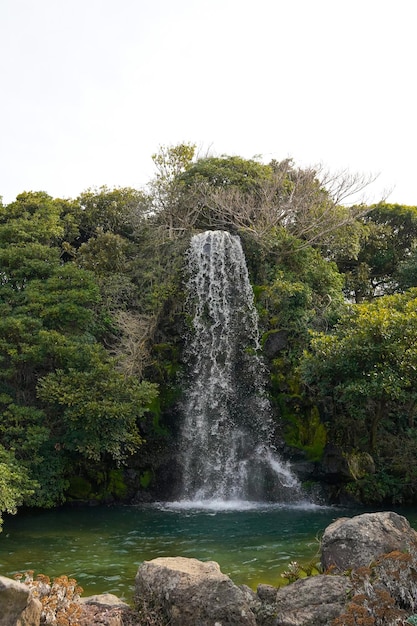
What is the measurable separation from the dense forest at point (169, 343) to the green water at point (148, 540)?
3.10ft

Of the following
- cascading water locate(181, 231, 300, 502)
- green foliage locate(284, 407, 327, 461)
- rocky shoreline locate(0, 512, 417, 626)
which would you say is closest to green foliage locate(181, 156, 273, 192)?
cascading water locate(181, 231, 300, 502)

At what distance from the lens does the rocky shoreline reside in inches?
225

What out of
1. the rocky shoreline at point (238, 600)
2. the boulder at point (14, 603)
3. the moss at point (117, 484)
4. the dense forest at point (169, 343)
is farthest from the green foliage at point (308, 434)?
the boulder at point (14, 603)

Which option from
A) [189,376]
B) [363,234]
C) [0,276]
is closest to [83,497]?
[189,376]

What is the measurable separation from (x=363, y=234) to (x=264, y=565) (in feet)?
66.8

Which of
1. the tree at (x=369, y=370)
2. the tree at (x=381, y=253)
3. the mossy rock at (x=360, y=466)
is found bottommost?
the mossy rock at (x=360, y=466)

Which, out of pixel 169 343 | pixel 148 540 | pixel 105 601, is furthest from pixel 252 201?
pixel 105 601

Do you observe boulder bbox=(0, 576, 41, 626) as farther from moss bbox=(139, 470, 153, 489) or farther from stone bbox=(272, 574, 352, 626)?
moss bbox=(139, 470, 153, 489)

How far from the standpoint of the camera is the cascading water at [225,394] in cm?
1777

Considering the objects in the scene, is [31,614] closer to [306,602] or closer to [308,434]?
[306,602]

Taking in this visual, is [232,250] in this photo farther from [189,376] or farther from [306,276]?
[189,376]

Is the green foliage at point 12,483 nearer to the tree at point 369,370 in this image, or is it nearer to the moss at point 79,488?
the moss at point 79,488

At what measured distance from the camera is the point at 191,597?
642 centimetres

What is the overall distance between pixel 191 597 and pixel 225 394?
13079 millimetres
